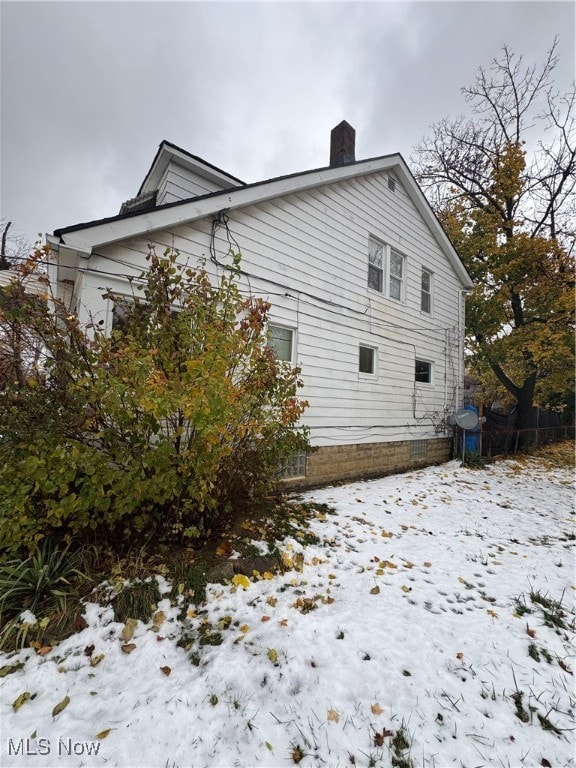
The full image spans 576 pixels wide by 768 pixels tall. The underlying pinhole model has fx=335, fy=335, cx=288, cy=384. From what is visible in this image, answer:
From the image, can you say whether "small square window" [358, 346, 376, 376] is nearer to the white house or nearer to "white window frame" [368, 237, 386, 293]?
the white house

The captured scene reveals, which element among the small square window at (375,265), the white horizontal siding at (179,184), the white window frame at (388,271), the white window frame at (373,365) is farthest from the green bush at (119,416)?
the white window frame at (388,271)

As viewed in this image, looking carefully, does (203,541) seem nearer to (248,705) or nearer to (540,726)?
(248,705)

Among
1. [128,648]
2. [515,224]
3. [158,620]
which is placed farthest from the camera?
[515,224]

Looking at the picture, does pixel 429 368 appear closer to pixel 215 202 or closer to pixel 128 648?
pixel 215 202

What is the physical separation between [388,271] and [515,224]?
8.54 meters

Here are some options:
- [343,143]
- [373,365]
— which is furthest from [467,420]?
[343,143]

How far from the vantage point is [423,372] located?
10266 millimetres

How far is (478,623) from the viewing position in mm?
3031

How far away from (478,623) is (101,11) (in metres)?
12.3

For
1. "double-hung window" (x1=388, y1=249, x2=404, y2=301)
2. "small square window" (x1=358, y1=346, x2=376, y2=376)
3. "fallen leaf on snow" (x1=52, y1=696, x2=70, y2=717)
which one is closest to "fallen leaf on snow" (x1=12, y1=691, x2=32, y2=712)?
"fallen leaf on snow" (x1=52, y1=696, x2=70, y2=717)

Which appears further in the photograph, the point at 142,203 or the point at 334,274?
the point at 142,203

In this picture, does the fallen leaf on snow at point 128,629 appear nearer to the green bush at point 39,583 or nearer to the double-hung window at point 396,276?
the green bush at point 39,583

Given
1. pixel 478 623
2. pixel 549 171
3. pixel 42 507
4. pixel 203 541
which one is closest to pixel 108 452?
pixel 42 507

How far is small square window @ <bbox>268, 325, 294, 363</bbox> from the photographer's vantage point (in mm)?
6531
